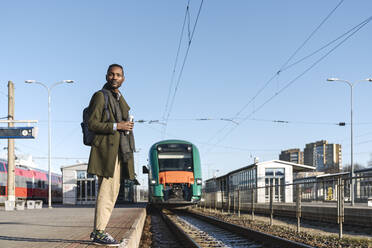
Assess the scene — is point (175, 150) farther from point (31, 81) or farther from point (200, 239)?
point (31, 81)

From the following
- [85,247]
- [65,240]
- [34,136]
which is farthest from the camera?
[34,136]

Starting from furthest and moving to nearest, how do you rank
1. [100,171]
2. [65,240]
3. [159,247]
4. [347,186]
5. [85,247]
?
[347,186]
[159,247]
[65,240]
[85,247]
[100,171]

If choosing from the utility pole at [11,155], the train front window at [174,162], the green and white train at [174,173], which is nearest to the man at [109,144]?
the green and white train at [174,173]

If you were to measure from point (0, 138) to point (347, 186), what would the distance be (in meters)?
18.2

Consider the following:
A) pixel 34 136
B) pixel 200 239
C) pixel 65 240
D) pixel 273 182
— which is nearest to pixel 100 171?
pixel 65 240

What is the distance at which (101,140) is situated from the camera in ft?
15.0

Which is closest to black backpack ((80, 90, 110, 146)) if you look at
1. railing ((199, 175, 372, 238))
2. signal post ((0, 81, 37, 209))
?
railing ((199, 175, 372, 238))

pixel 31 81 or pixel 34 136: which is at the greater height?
pixel 31 81

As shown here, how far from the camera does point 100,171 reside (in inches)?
178

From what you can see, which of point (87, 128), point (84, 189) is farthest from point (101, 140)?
point (84, 189)

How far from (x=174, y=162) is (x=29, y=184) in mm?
24481

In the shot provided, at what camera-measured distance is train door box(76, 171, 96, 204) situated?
40.6m

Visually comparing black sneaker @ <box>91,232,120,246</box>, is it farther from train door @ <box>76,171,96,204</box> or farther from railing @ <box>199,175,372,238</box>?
train door @ <box>76,171,96,204</box>

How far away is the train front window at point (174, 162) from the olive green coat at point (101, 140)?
16923 millimetres
